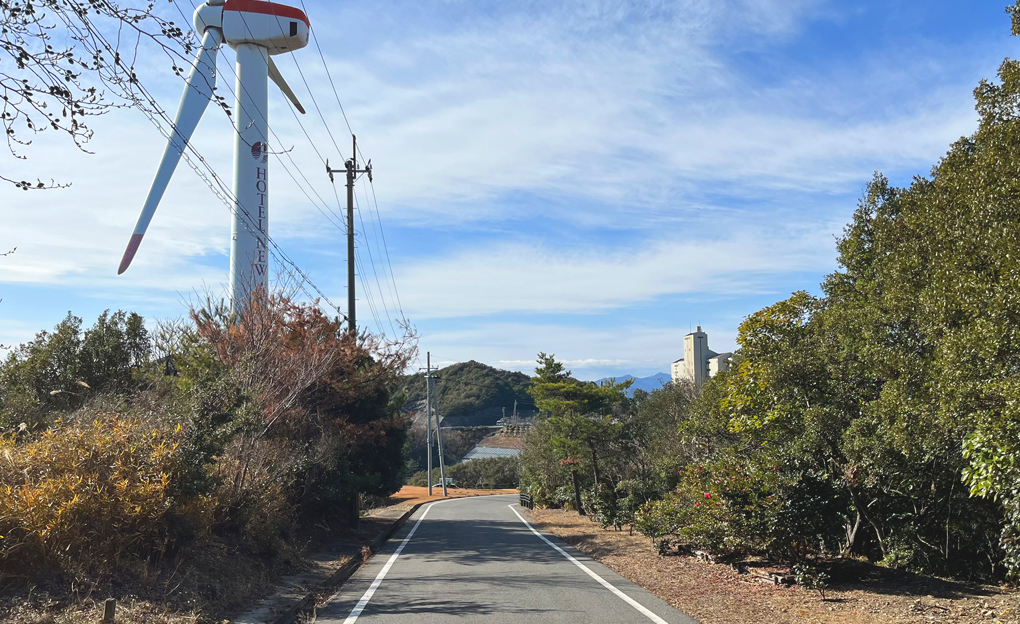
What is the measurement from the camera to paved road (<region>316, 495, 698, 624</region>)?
27.7ft

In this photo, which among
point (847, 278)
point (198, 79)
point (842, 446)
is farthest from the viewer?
point (198, 79)

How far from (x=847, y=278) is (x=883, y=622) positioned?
270 inches

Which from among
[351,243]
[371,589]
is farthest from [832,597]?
[351,243]

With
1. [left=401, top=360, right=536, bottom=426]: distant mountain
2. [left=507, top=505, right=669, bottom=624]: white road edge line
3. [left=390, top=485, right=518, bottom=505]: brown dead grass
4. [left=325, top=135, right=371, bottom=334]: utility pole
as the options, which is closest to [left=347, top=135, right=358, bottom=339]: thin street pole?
[left=325, top=135, right=371, bottom=334]: utility pole

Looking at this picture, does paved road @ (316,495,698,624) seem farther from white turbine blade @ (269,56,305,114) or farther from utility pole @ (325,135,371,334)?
white turbine blade @ (269,56,305,114)


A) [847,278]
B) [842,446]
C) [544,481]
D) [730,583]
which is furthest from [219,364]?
[544,481]

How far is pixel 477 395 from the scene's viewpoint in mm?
100875

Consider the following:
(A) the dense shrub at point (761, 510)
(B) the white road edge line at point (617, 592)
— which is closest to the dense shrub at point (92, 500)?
(B) the white road edge line at point (617, 592)

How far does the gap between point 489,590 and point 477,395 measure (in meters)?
90.9

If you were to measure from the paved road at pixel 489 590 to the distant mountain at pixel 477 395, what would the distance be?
77300 millimetres

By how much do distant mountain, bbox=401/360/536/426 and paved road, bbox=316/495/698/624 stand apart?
7730 cm

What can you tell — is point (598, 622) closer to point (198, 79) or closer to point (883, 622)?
point (883, 622)

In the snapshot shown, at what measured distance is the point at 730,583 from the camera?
1142cm

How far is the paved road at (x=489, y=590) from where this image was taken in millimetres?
8453
